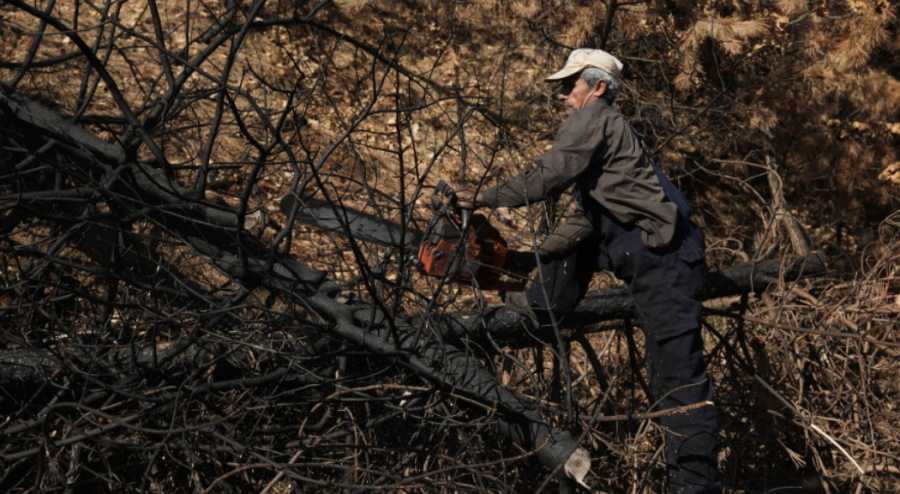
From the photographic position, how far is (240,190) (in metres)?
5.75

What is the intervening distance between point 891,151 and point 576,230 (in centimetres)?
381

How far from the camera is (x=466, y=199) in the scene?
368cm

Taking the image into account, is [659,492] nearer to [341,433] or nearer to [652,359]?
[652,359]

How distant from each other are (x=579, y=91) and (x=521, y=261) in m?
0.91

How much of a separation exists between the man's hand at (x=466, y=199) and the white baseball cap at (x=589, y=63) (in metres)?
0.59

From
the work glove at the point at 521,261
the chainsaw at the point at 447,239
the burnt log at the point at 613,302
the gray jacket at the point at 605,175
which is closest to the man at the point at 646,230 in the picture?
the gray jacket at the point at 605,175

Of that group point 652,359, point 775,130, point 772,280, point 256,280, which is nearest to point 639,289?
point 652,359

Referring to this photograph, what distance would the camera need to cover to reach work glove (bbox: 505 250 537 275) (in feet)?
14.0

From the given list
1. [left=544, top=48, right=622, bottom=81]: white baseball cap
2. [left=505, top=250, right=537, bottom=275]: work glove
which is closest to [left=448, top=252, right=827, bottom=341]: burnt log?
[left=505, top=250, right=537, bottom=275]: work glove

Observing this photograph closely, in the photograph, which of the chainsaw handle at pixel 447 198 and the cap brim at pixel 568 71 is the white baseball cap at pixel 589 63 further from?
the chainsaw handle at pixel 447 198

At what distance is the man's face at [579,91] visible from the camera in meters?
3.79

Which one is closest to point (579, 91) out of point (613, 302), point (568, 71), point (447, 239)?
point (568, 71)

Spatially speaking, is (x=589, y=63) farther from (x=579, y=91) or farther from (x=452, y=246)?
(x=452, y=246)

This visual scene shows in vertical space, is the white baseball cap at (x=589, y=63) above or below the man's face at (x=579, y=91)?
above
